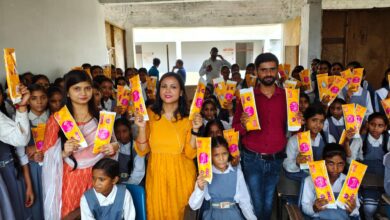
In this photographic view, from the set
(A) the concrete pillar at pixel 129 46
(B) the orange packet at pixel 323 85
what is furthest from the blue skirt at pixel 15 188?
(A) the concrete pillar at pixel 129 46

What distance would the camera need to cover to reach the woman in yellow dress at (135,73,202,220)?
2029 millimetres

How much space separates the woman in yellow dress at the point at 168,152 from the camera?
79.9 inches

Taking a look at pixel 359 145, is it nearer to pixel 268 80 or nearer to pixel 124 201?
pixel 268 80

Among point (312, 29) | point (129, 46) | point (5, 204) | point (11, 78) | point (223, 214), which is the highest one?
point (129, 46)

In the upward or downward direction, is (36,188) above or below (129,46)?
below

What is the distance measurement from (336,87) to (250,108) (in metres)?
1.55

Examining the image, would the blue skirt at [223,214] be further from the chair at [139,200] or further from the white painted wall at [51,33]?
the white painted wall at [51,33]

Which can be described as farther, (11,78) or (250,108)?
(250,108)

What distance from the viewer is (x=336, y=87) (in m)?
3.37

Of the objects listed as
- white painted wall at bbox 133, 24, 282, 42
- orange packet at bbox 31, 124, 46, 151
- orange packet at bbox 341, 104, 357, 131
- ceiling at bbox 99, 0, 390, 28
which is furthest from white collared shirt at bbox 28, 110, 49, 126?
white painted wall at bbox 133, 24, 282, 42

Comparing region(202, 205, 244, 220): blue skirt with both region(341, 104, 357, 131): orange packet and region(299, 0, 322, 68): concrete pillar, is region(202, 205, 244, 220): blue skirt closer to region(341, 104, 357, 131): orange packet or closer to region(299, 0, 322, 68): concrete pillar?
Answer: region(341, 104, 357, 131): orange packet

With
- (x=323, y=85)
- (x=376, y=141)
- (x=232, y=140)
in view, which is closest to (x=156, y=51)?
(x=323, y=85)

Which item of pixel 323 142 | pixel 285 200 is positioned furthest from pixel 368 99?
pixel 285 200

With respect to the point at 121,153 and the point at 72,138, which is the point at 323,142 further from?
the point at 72,138
